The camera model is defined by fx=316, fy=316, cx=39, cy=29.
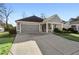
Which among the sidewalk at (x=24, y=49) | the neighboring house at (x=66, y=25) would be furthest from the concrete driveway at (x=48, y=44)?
the neighboring house at (x=66, y=25)

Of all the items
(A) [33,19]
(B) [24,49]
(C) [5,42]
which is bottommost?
(B) [24,49]

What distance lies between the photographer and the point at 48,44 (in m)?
5.44

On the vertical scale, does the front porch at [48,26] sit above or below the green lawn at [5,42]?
above

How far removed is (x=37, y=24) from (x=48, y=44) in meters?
0.41

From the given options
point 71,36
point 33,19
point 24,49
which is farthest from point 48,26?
point 24,49

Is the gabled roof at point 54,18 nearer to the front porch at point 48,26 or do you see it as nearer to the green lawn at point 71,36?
the front porch at point 48,26

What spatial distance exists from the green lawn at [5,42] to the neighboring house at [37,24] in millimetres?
204

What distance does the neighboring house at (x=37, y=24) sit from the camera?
547 centimetres

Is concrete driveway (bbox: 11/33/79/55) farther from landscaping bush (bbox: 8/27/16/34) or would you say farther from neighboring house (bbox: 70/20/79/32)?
neighboring house (bbox: 70/20/79/32)

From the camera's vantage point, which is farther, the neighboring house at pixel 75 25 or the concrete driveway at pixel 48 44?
the neighboring house at pixel 75 25

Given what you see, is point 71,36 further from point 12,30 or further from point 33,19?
point 12,30

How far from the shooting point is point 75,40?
5.44m
